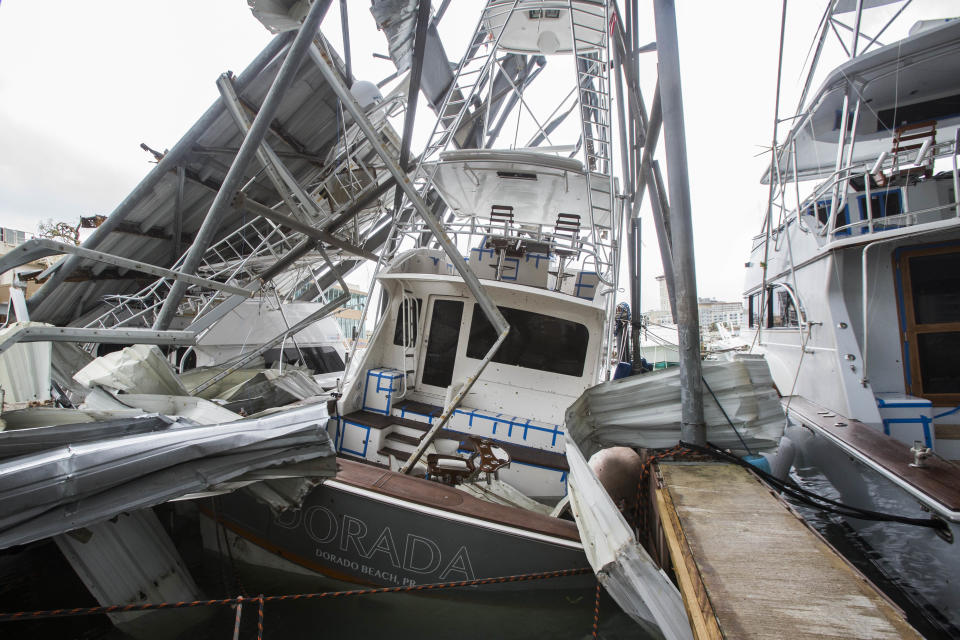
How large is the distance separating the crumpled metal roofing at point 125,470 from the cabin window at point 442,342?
108 inches

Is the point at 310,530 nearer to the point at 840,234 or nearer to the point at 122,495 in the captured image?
the point at 122,495

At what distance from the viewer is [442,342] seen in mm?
5844

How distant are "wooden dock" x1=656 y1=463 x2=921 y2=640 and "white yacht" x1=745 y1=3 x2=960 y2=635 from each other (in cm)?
141

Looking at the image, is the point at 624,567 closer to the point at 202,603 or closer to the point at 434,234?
the point at 202,603

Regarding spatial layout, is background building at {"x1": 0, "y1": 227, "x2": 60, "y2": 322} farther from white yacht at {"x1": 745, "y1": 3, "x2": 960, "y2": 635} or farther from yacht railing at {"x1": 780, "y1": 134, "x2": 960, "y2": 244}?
yacht railing at {"x1": 780, "y1": 134, "x2": 960, "y2": 244}

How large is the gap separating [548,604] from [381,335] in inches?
154

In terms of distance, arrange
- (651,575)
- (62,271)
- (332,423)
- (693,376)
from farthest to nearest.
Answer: (332,423) → (62,271) → (693,376) → (651,575)

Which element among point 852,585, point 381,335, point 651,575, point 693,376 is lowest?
point 651,575

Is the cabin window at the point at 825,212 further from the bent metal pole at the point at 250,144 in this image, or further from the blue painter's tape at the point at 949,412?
the bent metal pole at the point at 250,144

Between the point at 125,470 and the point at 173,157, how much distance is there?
4.50 metres

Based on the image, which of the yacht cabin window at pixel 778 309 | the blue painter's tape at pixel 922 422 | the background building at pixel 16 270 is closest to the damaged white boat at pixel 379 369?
the background building at pixel 16 270

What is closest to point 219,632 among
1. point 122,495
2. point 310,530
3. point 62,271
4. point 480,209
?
point 310,530

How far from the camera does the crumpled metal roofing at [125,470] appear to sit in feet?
6.33

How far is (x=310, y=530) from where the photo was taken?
11.6 ft
